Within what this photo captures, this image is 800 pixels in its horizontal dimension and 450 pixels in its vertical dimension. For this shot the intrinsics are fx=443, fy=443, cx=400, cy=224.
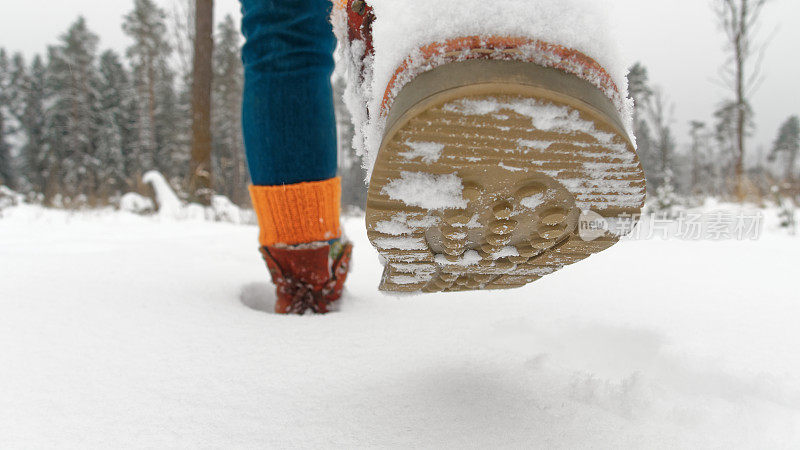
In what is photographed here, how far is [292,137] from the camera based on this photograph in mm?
730

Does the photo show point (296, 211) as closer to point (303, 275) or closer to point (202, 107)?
point (303, 275)

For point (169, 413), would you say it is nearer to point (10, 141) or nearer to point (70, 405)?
point (70, 405)

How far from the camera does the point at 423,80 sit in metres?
0.38

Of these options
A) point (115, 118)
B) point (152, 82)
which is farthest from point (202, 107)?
point (115, 118)

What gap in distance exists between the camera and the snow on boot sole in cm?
36

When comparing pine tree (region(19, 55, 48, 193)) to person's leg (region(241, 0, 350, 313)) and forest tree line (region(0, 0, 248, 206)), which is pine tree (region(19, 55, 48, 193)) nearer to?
forest tree line (region(0, 0, 248, 206))

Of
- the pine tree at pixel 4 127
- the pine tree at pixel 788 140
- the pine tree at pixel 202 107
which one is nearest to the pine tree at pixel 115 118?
the pine tree at pixel 4 127

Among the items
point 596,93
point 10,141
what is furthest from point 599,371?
point 10,141

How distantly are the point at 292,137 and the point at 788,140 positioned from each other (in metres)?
48.1

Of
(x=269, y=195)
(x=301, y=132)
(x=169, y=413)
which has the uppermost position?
(x=301, y=132)

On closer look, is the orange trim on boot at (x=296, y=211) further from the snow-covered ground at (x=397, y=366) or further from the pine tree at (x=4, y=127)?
the pine tree at (x=4, y=127)

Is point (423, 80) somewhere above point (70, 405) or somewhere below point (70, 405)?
above

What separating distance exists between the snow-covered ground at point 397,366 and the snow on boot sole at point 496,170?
148mm

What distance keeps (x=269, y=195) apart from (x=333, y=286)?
8.1 inches
